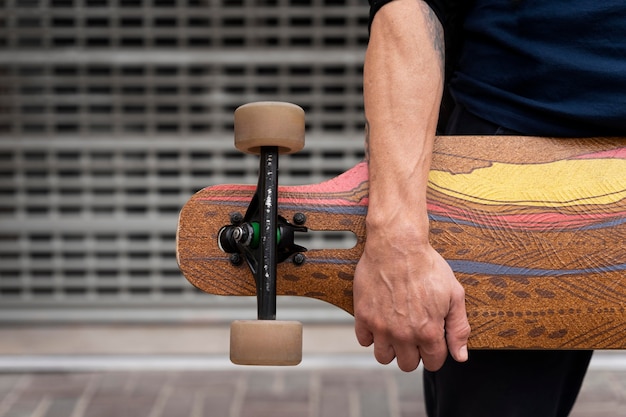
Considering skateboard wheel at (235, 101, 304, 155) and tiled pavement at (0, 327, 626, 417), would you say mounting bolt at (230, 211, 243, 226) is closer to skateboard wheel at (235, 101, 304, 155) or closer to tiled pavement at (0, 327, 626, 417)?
A: skateboard wheel at (235, 101, 304, 155)

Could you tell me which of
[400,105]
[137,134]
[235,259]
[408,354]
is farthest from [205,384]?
[400,105]

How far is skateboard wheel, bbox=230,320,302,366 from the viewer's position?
3.91 feet

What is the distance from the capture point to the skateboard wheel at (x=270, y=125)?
1215 millimetres

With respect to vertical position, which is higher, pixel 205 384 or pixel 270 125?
pixel 270 125

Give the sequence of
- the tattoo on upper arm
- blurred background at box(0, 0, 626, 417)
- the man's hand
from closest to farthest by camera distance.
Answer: the man's hand, the tattoo on upper arm, blurred background at box(0, 0, 626, 417)

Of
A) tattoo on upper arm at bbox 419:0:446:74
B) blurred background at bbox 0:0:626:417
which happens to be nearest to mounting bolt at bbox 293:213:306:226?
tattoo on upper arm at bbox 419:0:446:74

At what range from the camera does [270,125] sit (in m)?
1.21

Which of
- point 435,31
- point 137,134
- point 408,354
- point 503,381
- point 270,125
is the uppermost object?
point 435,31

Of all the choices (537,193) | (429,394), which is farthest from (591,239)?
(429,394)

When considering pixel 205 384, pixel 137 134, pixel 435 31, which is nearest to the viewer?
pixel 435 31

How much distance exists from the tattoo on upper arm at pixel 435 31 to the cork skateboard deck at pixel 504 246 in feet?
0.67

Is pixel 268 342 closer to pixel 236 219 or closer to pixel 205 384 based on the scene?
pixel 236 219

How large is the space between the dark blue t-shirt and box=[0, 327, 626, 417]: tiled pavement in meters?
2.21

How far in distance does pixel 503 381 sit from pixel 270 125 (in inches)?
24.0
